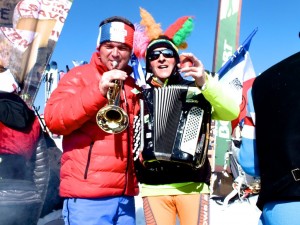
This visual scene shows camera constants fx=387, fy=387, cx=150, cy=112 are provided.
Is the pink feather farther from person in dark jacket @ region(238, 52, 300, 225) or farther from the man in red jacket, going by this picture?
person in dark jacket @ region(238, 52, 300, 225)

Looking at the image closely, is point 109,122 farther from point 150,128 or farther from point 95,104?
point 150,128

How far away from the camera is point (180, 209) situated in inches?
117

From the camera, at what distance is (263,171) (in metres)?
2.16

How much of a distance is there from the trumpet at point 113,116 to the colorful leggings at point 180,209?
2.18ft

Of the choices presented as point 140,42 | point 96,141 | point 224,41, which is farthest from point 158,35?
point 224,41

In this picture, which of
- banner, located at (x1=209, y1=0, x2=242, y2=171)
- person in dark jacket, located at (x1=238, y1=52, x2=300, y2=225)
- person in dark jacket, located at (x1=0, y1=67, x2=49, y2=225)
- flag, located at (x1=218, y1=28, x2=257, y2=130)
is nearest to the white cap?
person in dark jacket, located at (x1=0, y1=67, x2=49, y2=225)

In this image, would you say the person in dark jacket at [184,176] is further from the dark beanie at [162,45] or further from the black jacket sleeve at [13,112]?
the black jacket sleeve at [13,112]

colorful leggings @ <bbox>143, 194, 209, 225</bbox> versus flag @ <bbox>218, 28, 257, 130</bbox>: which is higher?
flag @ <bbox>218, 28, 257, 130</bbox>

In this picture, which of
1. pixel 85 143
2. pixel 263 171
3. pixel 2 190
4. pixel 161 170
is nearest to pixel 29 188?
pixel 2 190

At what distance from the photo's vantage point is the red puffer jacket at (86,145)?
2.69 meters

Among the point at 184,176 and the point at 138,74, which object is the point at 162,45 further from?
the point at 184,176

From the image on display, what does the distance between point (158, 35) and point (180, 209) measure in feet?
4.84

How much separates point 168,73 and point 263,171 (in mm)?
1298

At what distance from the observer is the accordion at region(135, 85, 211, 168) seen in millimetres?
2949
